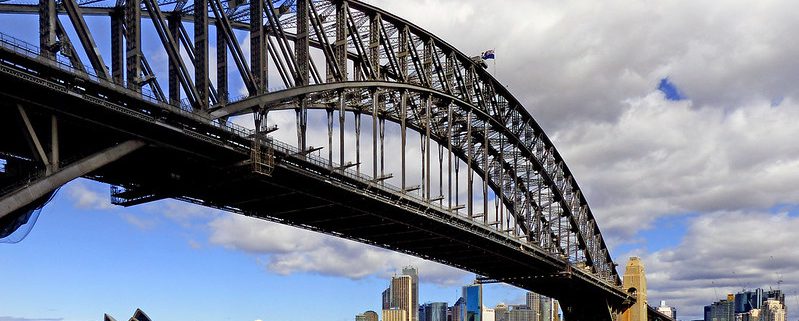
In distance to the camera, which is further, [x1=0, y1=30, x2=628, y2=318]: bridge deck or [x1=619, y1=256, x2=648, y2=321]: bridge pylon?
[x1=619, y1=256, x2=648, y2=321]: bridge pylon

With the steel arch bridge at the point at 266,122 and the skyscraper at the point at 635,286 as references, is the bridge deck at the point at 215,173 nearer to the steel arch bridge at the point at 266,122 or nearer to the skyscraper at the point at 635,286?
the steel arch bridge at the point at 266,122

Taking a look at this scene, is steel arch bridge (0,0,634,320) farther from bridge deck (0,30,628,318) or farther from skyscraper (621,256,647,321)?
skyscraper (621,256,647,321)

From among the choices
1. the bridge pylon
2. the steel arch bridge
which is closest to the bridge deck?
the steel arch bridge

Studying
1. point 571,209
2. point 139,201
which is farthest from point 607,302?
point 139,201

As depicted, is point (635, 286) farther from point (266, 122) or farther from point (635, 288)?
point (266, 122)

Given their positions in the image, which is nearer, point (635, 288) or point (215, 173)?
point (215, 173)

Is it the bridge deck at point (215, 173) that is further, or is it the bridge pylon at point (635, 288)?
the bridge pylon at point (635, 288)

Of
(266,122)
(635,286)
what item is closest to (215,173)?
(266,122)

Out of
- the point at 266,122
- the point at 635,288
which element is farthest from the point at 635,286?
the point at 266,122

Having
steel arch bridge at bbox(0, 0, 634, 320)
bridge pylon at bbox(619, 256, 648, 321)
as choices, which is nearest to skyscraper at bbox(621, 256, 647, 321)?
bridge pylon at bbox(619, 256, 648, 321)

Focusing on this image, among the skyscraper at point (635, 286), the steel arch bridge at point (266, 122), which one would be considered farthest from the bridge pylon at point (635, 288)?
the steel arch bridge at point (266, 122)

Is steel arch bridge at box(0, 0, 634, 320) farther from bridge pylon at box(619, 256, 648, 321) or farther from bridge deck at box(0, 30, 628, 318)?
bridge pylon at box(619, 256, 648, 321)

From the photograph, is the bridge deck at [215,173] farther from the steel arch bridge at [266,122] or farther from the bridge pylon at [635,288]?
the bridge pylon at [635,288]

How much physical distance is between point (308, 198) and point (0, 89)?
31780 millimetres
